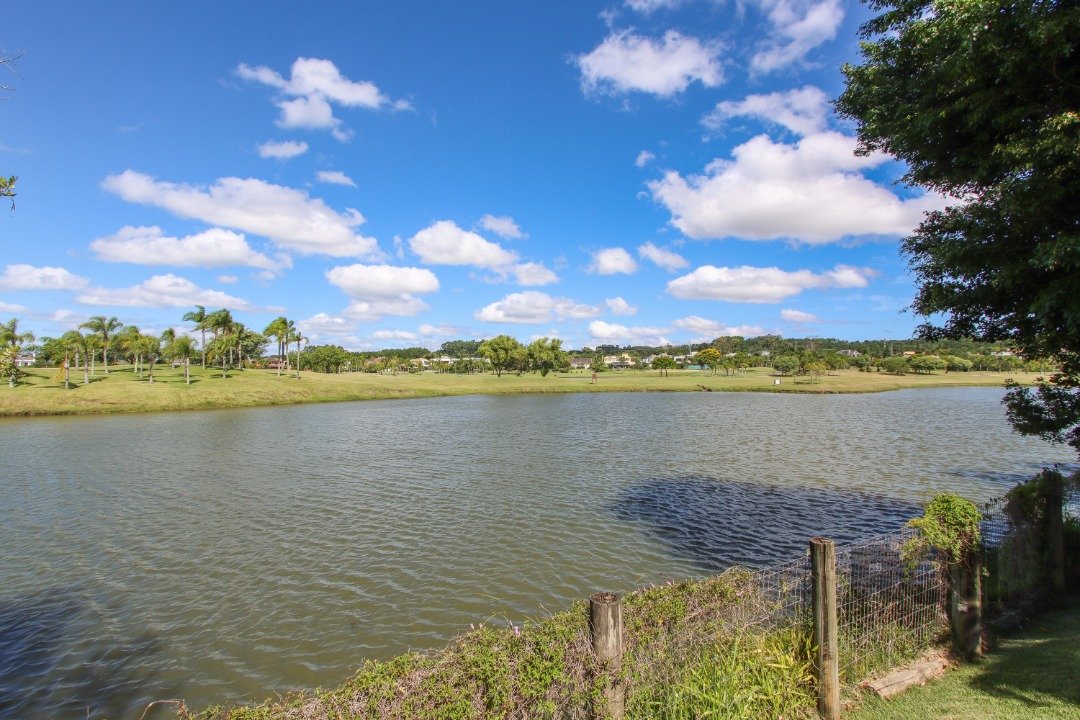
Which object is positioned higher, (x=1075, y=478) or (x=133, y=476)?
(x=1075, y=478)

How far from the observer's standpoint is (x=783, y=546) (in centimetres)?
1650

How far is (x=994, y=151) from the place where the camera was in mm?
8531

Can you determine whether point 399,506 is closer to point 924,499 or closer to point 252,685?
point 252,685

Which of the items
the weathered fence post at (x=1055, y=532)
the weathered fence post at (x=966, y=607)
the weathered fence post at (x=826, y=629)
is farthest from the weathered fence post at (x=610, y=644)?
the weathered fence post at (x=1055, y=532)

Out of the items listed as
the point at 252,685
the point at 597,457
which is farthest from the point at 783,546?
the point at 597,457

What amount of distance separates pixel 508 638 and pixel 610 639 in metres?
1.23

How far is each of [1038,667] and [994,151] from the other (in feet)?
26.6

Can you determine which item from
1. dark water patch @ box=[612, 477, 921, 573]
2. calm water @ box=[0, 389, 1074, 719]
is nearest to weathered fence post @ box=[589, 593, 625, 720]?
calm water @ box=[0, 389, 1074, 719]

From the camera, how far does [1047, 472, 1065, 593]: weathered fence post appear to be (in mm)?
10719

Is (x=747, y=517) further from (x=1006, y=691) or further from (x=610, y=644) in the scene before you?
(x=610, y=644)

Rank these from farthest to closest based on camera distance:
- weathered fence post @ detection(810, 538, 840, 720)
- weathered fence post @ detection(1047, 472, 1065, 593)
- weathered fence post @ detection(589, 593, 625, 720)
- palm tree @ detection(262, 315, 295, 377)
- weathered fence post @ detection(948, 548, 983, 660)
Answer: palm tree @ detection(262, 315, 295, 377), weathered fence post @ detection(1047, 472, 1065, 593), weathered fence post @ detection(948, 548, 983, 660), weathered fence post @ detection(810, 538, 840, 720), weathered fence post @ detection(589, 593, 625, 720)

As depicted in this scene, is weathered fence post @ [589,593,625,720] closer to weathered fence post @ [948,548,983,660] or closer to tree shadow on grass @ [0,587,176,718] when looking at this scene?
weathered fence post @ [948,548,983,660]

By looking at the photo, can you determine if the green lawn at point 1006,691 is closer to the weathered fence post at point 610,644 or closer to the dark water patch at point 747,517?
the weathered fence post at point 610,644

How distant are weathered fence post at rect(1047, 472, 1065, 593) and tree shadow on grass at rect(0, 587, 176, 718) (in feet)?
57.6
